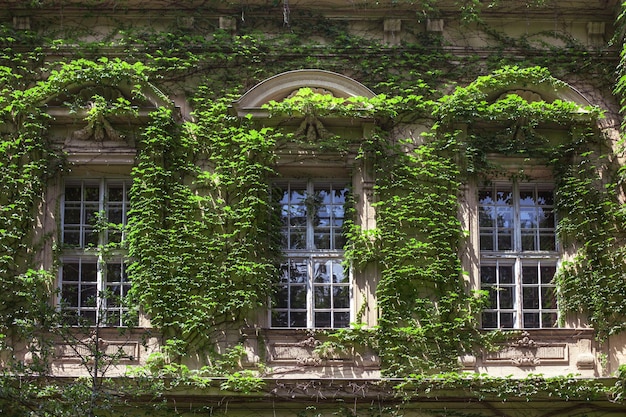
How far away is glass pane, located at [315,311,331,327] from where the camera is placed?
13250 millimetres

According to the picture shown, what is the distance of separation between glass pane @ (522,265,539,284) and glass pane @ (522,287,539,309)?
100mm

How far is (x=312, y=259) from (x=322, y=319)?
2.74ft

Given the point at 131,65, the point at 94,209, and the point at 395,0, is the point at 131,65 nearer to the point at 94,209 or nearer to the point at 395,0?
the point at 94,209

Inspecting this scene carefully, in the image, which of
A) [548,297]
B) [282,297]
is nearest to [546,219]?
[548,297]

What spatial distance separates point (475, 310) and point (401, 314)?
99 cm

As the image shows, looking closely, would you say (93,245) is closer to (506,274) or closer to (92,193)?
(92,193)

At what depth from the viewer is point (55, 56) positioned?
13773 millimetres

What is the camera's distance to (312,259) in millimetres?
13430

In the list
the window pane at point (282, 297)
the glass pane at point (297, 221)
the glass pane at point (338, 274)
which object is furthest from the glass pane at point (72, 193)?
the glass pane at point (338, 274)

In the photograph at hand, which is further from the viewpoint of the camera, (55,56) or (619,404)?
(55,56)

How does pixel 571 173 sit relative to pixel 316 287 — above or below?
above

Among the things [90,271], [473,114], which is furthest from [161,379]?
[473,114]

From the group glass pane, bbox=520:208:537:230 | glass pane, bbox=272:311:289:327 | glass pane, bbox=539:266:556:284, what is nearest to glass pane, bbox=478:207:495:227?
glass pane, bbox=520:208:537:230

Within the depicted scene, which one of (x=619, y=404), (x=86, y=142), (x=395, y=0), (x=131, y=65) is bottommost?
(x=619, y=404)
